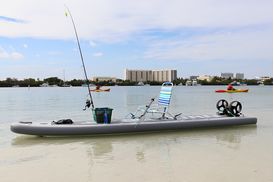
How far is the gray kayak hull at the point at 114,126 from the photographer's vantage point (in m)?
9.51

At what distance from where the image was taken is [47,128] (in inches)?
373

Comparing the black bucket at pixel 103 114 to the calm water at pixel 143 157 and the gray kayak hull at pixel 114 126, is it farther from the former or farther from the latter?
the calm water at pixel 143 157

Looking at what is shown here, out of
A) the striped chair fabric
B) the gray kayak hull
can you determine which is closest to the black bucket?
the gray kayak hull

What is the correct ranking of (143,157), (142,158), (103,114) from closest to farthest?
(142,158)
(143,157)
(103,114)

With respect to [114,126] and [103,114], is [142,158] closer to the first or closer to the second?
[114,126]

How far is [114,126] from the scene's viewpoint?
987 centimetres

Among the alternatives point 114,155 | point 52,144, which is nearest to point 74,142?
point 52,144

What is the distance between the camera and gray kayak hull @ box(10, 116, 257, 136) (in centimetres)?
951

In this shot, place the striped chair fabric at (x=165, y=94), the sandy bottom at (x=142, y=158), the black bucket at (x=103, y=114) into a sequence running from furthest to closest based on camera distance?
the striped chair fabric at (x=165, y=94)
the black bucket at (x=103, y=114)
the sandy bottom at (x=142, y=158)

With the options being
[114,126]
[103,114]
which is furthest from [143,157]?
[103,114]

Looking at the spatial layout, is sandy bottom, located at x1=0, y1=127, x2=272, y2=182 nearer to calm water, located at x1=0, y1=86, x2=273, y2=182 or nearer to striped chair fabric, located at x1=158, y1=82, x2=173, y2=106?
calm water, located at x1=0, y1=86, x2=273, y2=182

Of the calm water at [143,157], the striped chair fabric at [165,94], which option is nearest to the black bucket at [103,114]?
the calm water at [143,157]

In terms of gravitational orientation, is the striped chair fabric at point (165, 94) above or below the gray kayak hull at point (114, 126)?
above

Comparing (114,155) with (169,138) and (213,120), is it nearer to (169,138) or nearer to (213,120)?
(169,138)
